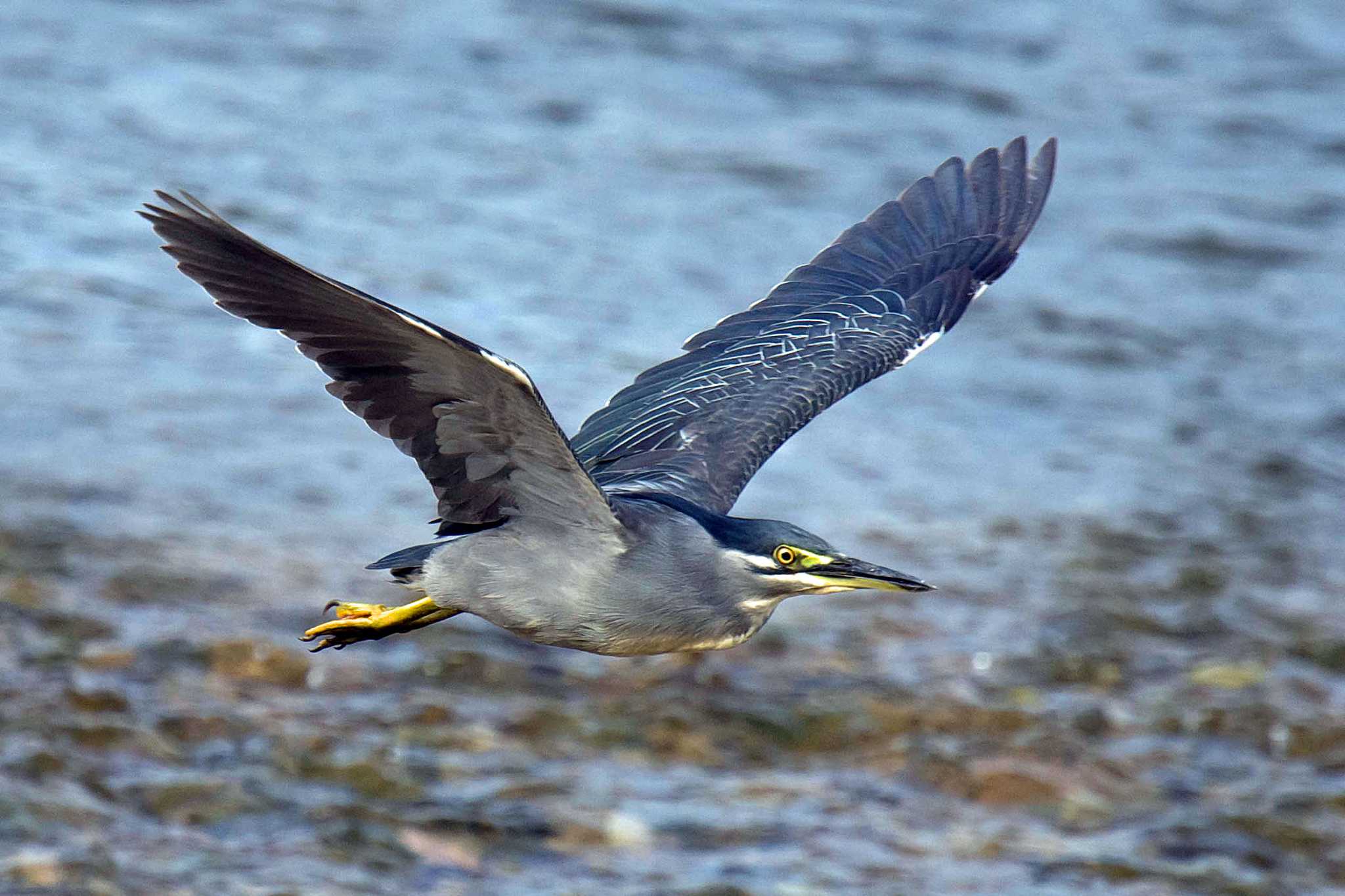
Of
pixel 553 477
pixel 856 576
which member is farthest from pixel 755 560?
pixel 553 477

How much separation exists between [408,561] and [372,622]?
21.7 inches

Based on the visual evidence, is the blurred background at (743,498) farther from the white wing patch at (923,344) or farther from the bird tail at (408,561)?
the bird tail at (408,561)

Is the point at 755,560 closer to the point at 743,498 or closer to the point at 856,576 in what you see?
the point at 856,576

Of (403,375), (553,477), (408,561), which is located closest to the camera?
(403,375)

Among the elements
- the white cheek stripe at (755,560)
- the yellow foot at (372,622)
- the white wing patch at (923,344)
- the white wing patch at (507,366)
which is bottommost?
the yellow foot at (372,622)

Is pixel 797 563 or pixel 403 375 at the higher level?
pixel 403 375

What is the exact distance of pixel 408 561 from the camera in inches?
231

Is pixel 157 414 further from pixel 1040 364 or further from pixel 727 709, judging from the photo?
pixel 1040 364

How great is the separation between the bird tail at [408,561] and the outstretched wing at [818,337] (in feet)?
2.06

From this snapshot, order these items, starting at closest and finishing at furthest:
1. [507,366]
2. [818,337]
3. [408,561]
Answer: [507,366] < [408,561] < [818,337]

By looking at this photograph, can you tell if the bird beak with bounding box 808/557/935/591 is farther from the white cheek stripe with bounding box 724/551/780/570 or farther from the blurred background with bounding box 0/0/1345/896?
the blurred background with bounding box 0/0/1345/896

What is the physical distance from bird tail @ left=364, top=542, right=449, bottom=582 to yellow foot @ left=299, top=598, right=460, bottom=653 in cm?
29

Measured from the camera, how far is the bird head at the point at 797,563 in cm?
557

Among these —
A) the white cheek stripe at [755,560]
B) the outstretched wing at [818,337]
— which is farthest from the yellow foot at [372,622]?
the white cheek stripe at [755,560]
